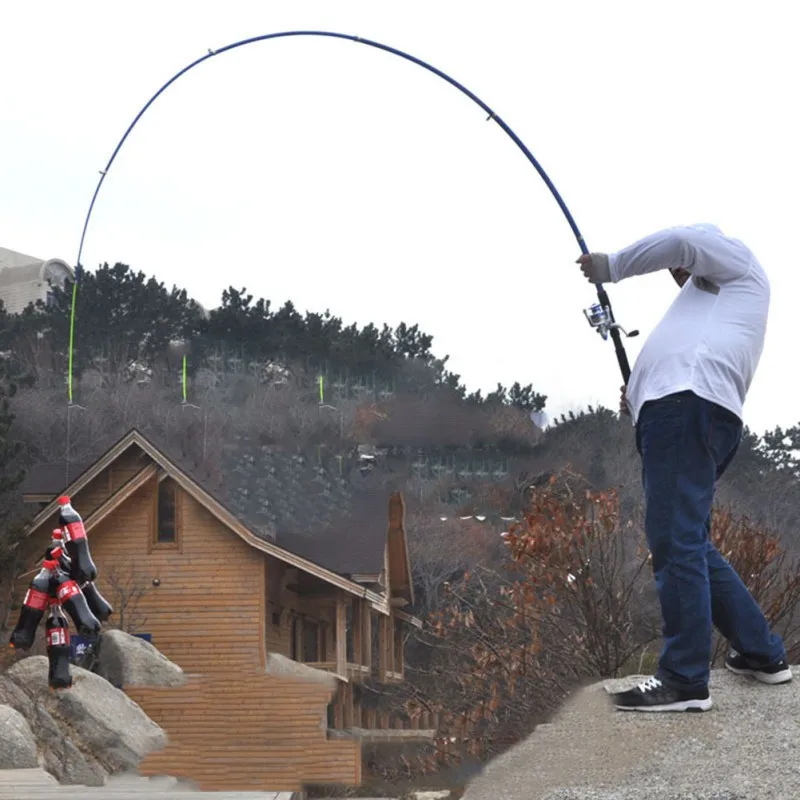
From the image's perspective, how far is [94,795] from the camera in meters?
3.72

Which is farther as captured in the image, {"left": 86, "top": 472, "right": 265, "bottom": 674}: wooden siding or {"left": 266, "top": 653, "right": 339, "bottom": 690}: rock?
{"left": 86, "top": 472, "right": 265, "bottom": 674}: wooden siding

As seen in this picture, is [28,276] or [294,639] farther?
Answer: [28,276]

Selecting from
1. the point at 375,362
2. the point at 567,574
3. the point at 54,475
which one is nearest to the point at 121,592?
the point at 54,475

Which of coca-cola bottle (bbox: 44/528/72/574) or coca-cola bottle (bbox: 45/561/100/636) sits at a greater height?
coca-cola bottle (bbox: 44/528/72/574)

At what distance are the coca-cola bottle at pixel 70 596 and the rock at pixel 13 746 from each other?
703 mm

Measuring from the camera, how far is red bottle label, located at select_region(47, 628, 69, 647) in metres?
6.14

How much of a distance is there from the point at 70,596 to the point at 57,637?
0.33m

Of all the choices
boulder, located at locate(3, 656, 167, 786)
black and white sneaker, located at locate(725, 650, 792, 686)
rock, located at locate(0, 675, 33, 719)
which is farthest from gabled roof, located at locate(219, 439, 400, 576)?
black and white sneaker, located at locate(725, 650, 792, 686)

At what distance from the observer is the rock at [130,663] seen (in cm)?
1110

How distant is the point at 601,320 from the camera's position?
3848 mm

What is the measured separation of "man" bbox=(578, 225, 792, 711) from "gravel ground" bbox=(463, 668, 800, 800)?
0.12 meters

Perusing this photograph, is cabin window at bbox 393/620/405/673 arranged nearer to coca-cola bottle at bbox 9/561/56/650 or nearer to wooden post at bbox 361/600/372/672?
wooden post at bbox 361/600/372/672

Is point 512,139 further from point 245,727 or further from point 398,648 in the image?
point 245,727

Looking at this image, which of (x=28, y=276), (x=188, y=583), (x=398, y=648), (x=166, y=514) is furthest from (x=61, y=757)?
(x=28, y=276)
